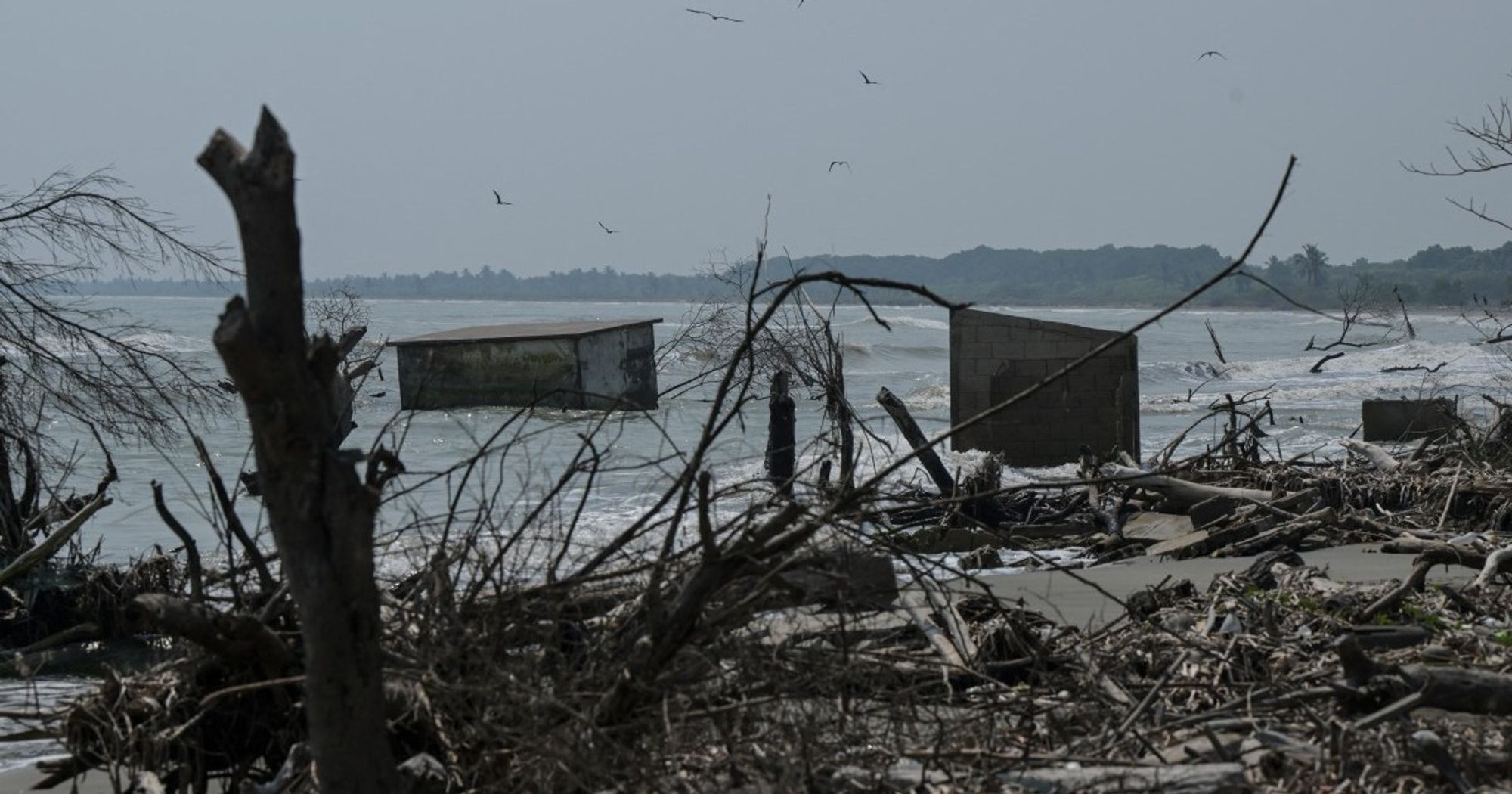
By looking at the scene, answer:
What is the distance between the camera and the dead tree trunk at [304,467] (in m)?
3.24

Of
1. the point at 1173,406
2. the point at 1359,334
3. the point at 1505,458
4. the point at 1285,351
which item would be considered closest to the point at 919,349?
the point at 1285,351

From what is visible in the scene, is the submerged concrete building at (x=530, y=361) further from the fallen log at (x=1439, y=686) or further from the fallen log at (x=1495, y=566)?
the fallen log at (x=1439, y=686)

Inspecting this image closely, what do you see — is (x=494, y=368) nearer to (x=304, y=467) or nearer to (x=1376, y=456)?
(x=1376, y=456)

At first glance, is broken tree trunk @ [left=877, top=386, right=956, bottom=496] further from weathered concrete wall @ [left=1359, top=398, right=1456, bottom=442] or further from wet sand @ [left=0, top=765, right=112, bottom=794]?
wet sand @ [left=0, top=765, right=112, bottom=794]

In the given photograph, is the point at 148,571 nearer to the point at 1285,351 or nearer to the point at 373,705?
the point at 373,705

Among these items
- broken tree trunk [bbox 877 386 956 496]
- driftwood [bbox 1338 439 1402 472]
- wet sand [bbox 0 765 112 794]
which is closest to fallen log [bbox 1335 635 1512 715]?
wet sand [bbox 0 765 112 794]

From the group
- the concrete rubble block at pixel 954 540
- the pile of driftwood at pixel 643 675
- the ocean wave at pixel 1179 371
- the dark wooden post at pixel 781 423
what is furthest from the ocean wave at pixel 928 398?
the pile of driftwood at pixel 643 675

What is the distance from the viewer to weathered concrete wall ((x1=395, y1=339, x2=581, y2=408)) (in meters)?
34.4

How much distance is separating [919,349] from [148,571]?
70731 millimetres

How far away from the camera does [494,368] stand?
35.4 m

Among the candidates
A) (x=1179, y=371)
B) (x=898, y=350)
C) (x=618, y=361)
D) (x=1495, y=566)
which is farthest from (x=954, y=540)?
(x=898, y=350)

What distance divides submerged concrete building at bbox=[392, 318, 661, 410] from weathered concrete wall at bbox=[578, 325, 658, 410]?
17 mm

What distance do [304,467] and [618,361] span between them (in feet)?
106

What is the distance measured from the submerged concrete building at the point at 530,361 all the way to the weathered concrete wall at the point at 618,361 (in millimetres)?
17
